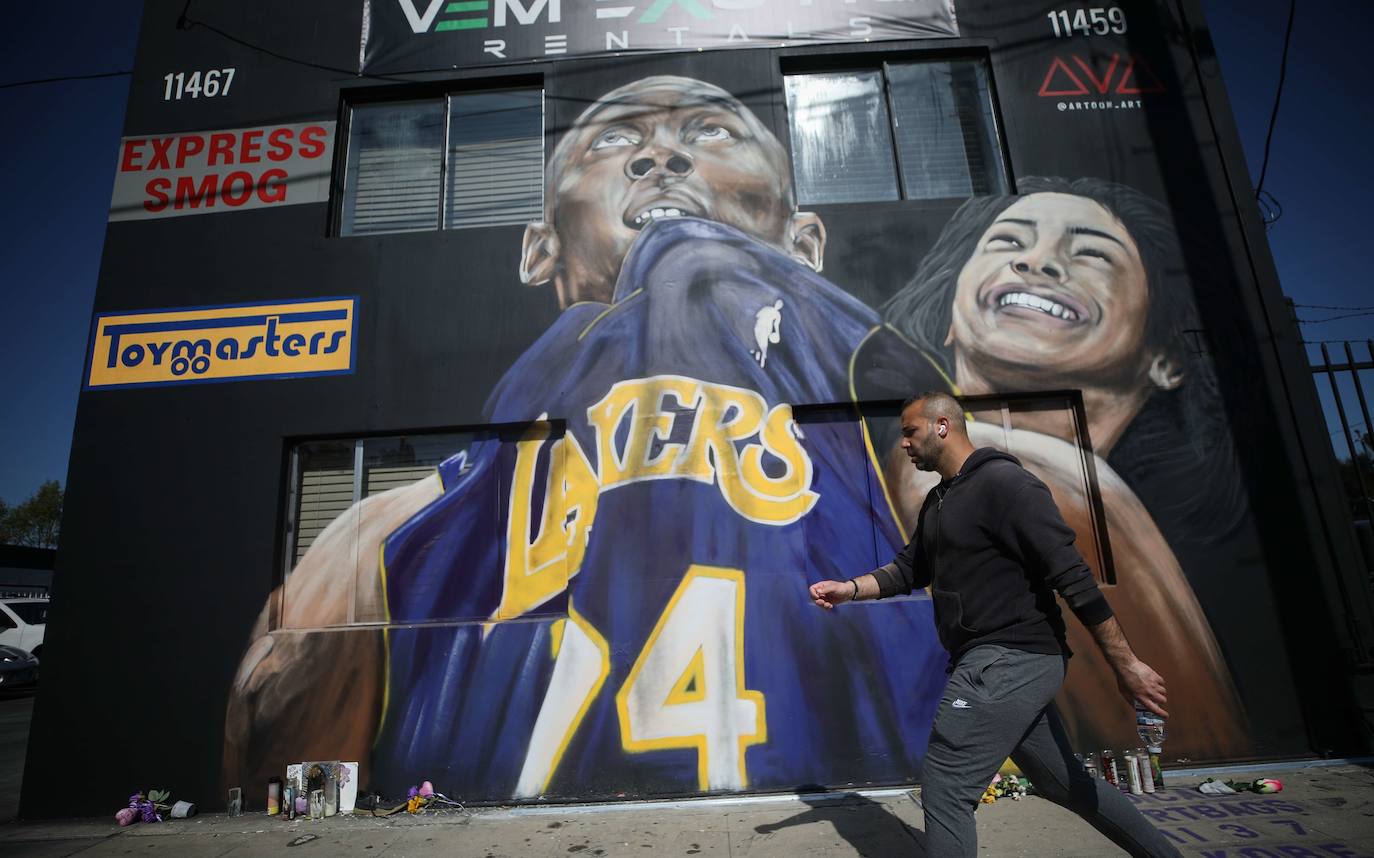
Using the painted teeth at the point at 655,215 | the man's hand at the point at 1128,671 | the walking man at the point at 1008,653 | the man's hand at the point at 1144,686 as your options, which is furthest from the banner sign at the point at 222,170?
the man's hand at the point at 1144,686

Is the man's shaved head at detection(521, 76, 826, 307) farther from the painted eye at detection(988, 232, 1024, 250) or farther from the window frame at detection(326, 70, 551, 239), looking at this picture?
the painted eye at detection(988, 232, 1024, 250)

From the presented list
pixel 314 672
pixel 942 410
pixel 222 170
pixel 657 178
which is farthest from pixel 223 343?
pixel 942 410

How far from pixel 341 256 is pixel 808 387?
401 centimetres

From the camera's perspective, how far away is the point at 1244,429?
5.46 metres

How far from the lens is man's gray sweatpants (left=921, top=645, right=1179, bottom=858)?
8.04 feet

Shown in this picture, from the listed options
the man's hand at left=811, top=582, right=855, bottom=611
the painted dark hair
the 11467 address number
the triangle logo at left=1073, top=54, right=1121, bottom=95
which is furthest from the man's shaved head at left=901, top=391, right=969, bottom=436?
the 11467 address number

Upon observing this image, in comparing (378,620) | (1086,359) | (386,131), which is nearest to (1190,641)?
(1086,359)

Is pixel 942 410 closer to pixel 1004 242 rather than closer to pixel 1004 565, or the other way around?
pixel 1004 565

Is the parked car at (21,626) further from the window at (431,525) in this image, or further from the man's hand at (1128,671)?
the man's hand at (1128,671)

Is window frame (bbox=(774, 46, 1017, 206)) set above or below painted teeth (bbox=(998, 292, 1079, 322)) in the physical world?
above

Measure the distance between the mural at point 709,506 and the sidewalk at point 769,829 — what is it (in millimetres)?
311

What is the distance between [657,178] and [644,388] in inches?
74.1

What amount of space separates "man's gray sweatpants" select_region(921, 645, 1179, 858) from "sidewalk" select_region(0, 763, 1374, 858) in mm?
1426

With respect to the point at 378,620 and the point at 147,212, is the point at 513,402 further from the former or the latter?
the point at 147,212
